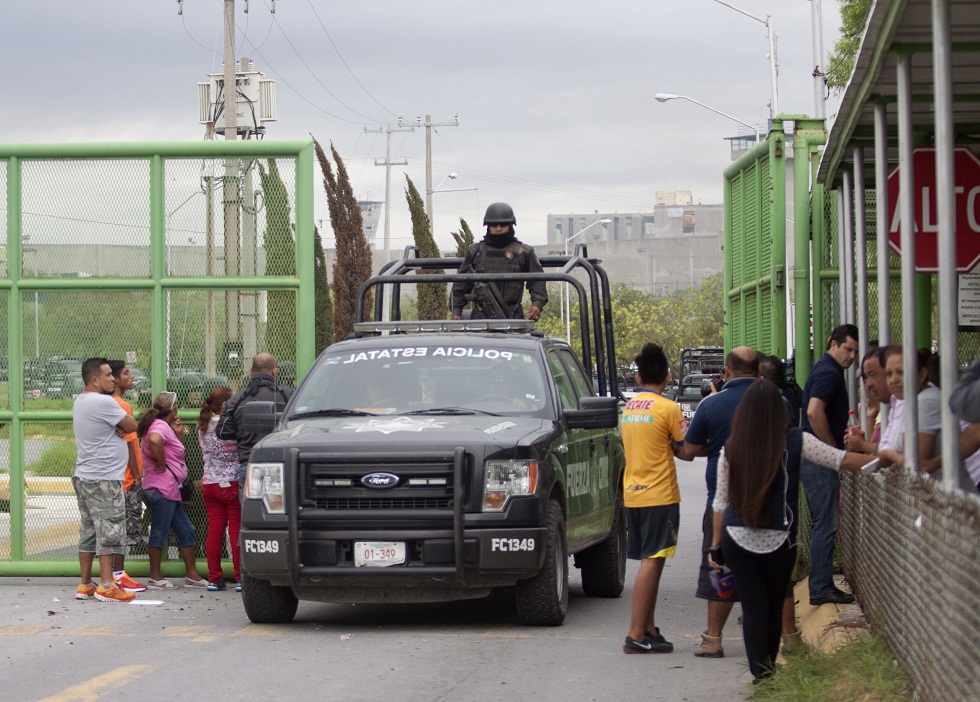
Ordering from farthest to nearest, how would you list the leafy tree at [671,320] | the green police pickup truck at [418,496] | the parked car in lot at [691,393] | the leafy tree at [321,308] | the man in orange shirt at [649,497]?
the leafy tree at [671,320] < the leafy tree at [321,308] < the parked car in lot at [691,393] < the green police pickup truck at [418,496] < the man in orange shirt at [649,497]

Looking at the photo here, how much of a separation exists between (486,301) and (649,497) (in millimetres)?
4725

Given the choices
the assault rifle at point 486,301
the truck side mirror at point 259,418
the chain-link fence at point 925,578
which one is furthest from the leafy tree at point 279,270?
the chain-link fence at point 925,578

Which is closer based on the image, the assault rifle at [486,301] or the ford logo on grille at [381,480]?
the ford logo on grille at [381,480]

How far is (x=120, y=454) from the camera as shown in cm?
1172

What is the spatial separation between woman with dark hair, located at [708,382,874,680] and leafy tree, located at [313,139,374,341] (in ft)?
124

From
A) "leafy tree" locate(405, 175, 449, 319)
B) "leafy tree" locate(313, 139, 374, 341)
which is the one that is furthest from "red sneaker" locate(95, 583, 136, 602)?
"leafy tree" locate(405, 175, 449, 319)

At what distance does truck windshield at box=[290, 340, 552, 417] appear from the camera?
10547 mm

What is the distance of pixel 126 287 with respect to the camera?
13.0 meters

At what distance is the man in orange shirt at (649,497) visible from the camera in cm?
877

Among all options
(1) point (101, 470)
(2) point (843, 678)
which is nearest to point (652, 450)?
(2) point (843, 678)

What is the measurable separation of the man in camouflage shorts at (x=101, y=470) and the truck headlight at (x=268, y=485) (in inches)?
92.1

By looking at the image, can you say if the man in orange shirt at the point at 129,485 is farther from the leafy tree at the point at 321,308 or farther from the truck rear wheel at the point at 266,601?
the leafy tree at the point at 321,308

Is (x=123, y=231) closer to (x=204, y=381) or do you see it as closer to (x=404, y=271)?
(x=204, y=381)

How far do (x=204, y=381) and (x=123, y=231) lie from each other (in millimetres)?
1510
